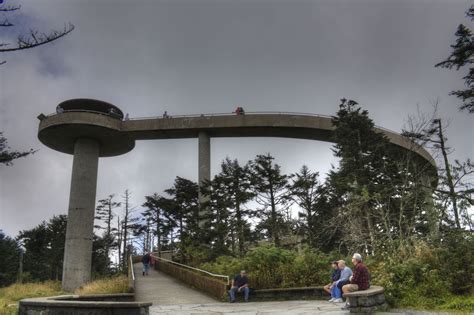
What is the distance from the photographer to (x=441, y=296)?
940cm

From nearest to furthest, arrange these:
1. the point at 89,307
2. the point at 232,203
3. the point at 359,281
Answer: the point at 89,307
the point at 359,281
the point at 232,203

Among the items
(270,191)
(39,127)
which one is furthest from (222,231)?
(39,127)

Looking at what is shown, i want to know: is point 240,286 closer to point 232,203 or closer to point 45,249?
point 232,203

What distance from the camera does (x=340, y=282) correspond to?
1102cm

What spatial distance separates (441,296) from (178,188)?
3503cm

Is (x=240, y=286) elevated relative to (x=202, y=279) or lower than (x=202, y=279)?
lower

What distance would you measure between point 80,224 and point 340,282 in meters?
23.9

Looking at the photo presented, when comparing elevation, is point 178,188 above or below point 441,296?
above

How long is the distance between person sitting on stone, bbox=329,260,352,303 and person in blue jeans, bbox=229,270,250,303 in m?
3.71

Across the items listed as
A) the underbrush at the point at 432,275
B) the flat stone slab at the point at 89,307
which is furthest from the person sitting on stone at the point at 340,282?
the flat stone slab at the point at 89,307

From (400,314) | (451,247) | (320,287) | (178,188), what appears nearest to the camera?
(400,314)

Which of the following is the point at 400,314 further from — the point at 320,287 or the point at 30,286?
the point at 30,286

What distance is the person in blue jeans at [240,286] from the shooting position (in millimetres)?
14008

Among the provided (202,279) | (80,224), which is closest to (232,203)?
(202,279)
